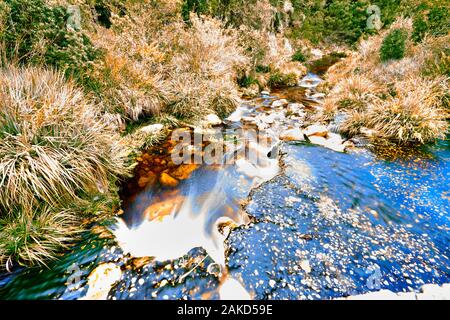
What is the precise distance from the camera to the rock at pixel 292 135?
16.9 ft

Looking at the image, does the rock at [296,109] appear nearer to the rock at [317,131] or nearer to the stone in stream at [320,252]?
the rock at [317,131]

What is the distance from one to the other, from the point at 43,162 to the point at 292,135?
4.63m

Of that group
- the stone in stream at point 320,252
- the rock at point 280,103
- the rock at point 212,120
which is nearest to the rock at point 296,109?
the rock at point 280,103

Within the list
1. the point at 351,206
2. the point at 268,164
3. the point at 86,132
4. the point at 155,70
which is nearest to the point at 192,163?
the point at 268,164

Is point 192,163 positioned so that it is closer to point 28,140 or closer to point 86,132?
point 86,132

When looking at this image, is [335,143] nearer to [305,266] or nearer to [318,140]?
[318,140]

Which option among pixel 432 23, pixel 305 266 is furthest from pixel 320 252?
pixel 432 23

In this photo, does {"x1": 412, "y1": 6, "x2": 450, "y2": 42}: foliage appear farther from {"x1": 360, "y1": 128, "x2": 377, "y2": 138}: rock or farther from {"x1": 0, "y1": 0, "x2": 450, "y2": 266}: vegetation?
{"x1": 360, "y1": 128, "x2": 377, "y2": 138}: rock

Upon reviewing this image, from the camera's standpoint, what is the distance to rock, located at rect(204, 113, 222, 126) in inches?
229

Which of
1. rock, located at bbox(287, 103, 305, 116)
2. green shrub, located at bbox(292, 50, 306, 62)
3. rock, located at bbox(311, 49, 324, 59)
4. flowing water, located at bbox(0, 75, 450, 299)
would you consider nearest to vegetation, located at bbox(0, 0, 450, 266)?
flowing water, located at bbox(0, 75, 450, 299)

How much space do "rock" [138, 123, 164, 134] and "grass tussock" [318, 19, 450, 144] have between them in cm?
449

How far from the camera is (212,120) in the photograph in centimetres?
591

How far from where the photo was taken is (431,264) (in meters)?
2.35
